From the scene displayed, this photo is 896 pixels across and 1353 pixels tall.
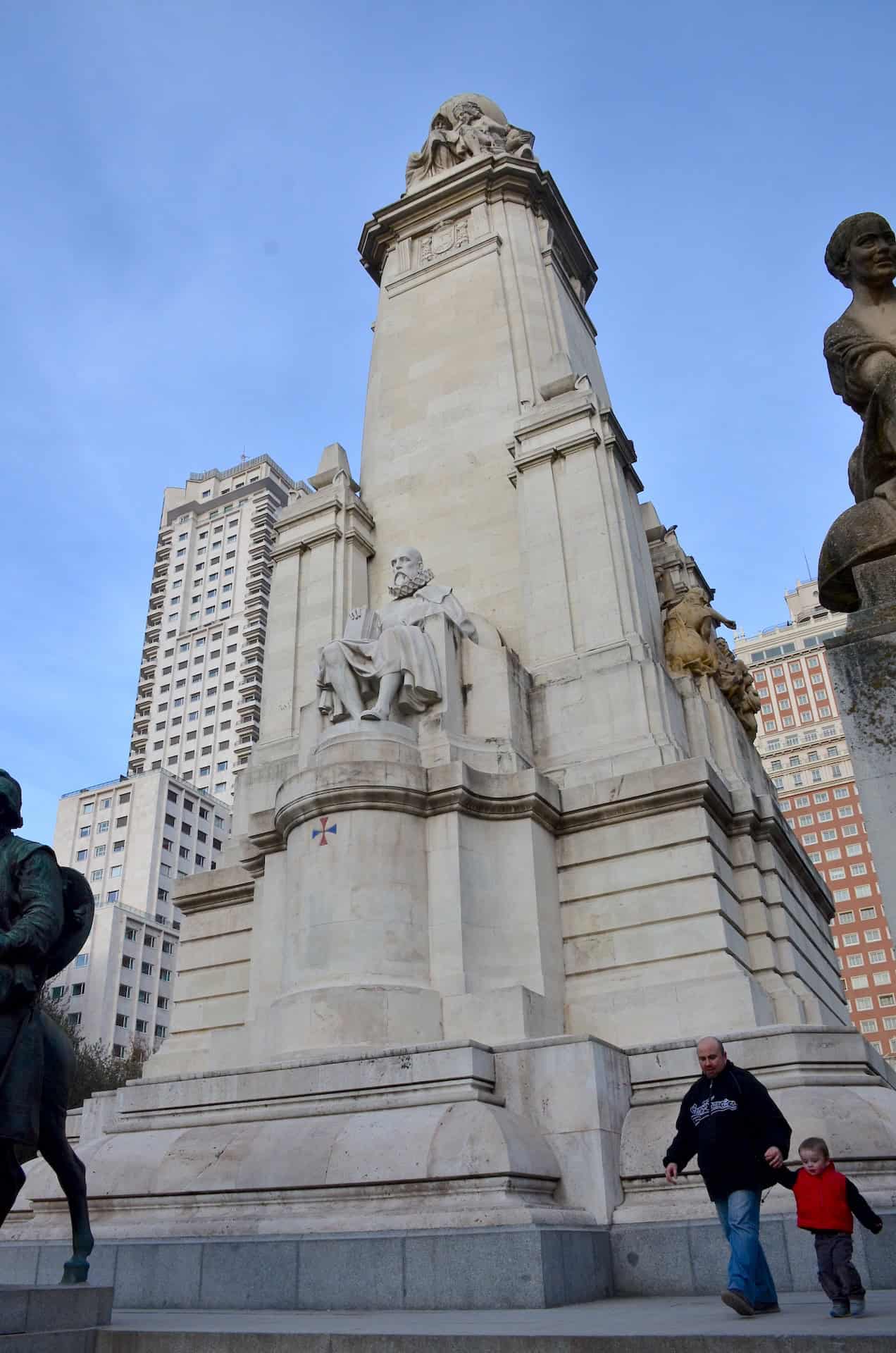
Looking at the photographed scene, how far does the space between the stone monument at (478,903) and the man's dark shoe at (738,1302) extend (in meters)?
2.10

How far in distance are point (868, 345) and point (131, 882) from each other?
90.7 m

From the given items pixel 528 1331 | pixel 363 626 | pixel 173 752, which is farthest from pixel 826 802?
pixel 528 1331

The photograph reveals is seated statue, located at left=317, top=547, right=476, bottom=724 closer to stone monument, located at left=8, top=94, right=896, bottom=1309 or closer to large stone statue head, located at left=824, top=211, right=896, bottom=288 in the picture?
stone monument, located at left=8, top=94, right=896, bottom=1309

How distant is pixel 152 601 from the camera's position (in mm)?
123562

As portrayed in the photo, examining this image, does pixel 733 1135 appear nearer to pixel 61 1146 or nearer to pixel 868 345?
pixel 61 1146

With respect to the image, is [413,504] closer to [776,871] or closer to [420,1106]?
[776,871]

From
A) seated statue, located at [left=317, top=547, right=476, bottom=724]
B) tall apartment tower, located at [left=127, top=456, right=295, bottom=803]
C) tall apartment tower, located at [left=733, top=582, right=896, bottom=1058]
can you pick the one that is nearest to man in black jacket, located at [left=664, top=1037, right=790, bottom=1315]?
seated statue, located at [left=317, top=547, right=476, bottom=724]

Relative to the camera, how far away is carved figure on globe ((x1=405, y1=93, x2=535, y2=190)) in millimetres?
27984

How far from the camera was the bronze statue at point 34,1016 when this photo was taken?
6.66m

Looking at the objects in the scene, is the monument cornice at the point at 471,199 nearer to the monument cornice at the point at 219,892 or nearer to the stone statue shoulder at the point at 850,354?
the monument cornice at the point at 219,892

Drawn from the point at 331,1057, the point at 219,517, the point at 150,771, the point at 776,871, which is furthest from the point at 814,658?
the point at 331,1057

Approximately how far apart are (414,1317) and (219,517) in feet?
391

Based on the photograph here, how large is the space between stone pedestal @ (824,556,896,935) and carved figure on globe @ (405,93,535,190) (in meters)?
24.4

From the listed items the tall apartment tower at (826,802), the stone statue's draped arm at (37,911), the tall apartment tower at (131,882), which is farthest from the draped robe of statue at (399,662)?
the tall apartment tower at (826,802)
